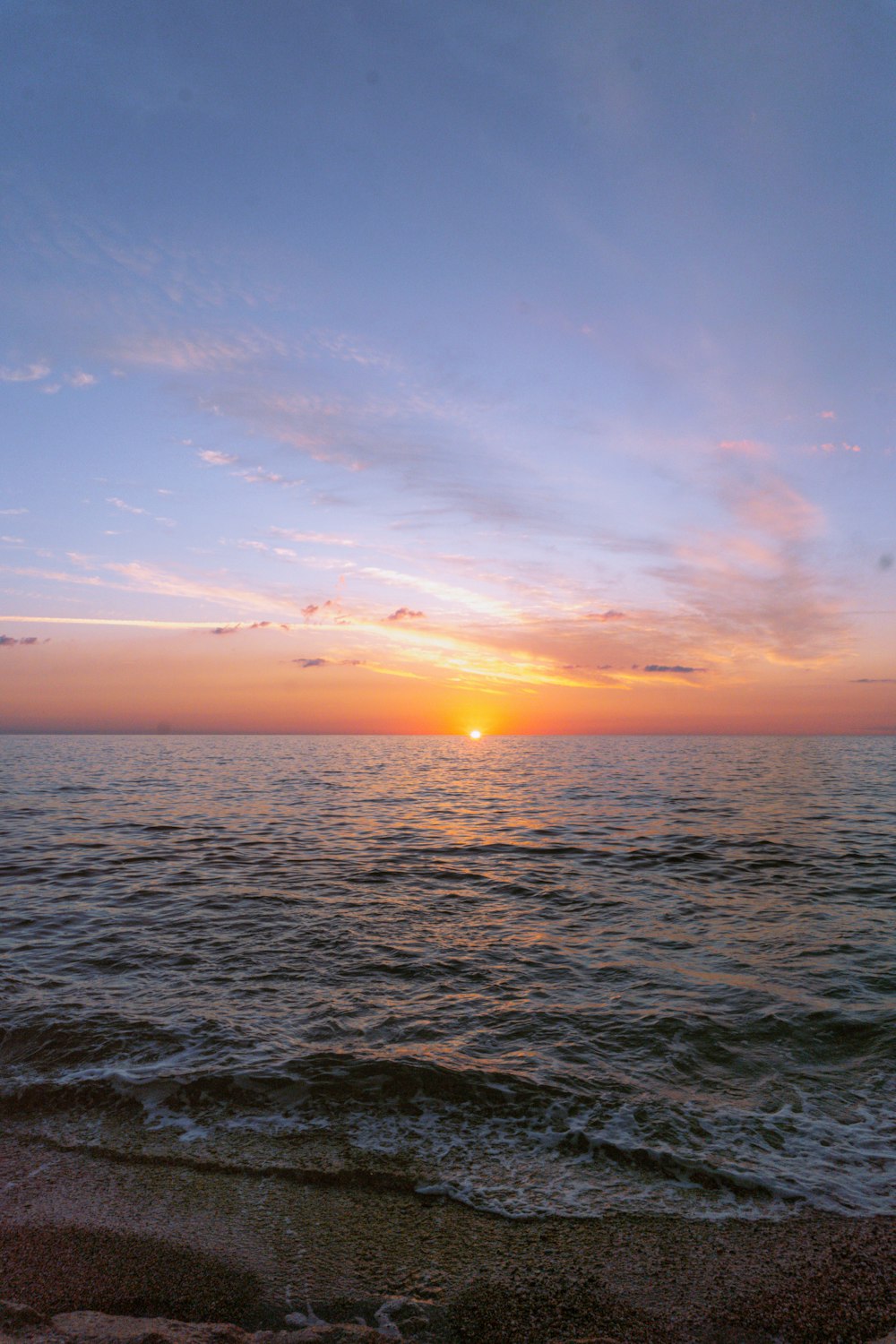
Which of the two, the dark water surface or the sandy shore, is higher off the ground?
the sandy shore

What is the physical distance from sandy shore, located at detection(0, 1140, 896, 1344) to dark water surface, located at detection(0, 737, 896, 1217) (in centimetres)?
37

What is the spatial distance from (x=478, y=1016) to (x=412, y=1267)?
4.37m

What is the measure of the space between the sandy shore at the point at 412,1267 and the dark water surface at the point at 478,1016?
0.37 metres

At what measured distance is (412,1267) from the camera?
4.36 metres

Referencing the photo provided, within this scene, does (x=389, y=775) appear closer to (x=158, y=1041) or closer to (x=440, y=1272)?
(x=158, y=1041)

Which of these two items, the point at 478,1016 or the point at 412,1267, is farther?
the point at 478,1016

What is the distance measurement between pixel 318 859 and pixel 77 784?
29.8 meters

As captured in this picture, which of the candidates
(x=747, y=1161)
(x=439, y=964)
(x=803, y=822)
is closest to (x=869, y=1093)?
(x=747, y=1161)

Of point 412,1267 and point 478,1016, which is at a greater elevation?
point 412,1267

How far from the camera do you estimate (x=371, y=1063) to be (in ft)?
23.6

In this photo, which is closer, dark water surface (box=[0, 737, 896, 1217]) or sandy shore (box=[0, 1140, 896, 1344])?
sandy shore (box=[0, 1140, 896, 1344])

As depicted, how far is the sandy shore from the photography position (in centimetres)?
387

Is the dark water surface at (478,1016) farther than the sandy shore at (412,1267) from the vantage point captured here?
Yes

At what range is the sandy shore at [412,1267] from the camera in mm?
3867
